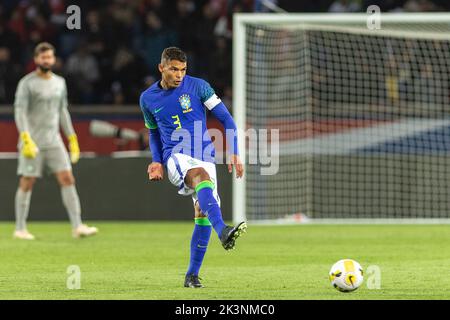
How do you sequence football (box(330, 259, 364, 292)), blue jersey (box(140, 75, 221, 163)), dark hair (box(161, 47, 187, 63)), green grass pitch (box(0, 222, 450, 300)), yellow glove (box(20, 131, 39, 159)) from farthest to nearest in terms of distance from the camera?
1. yellow glove (box(20, 131, 39, 159))
2. blue jersey (box(140, 75, 221, 163))
3. dark hair (box(161, 47, 187, 63))
4. green grass pitch (box(0, 222, 450, 300))
5. football (box(330, 259, 364, 292))

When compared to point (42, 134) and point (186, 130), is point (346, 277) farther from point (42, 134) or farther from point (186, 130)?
point (42, 134)

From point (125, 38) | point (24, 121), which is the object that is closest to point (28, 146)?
point (24, 121)

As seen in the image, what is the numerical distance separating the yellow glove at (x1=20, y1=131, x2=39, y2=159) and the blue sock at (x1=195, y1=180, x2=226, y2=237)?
523 centimetres

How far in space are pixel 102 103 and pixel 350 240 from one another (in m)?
6.76

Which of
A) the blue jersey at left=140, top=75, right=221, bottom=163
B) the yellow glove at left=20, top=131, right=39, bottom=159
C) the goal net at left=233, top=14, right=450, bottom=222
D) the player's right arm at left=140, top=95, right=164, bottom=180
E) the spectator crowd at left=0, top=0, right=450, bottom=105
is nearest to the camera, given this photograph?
the blue jersey at left=140, top=75, right=221, bottom=163

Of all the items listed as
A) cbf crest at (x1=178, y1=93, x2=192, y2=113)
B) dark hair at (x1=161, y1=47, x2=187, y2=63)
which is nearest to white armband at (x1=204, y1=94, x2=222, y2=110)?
cbf crest at (x1=178, y1=93, x2=192, y2=113)

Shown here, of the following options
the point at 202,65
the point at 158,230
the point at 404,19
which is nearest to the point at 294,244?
the point at 158,230

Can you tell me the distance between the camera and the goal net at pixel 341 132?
53.1ft

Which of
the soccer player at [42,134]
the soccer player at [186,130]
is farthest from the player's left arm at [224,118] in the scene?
the soccer player at [42,134]

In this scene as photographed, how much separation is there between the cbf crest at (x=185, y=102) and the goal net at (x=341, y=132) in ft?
22.7

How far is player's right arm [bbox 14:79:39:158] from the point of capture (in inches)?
522

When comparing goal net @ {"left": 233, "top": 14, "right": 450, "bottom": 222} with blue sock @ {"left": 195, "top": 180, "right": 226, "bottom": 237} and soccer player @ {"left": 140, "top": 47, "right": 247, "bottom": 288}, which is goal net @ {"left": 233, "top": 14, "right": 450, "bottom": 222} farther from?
blue sock @ {"left": 195, "top": 180, "right": 226, "bottom": 237}

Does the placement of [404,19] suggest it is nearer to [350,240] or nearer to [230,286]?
[350,240]

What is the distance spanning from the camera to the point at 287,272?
9781mm
